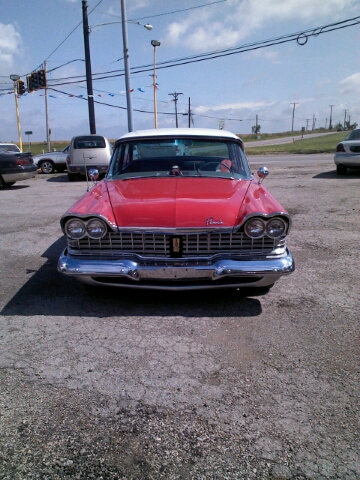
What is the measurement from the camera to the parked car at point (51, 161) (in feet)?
58.7

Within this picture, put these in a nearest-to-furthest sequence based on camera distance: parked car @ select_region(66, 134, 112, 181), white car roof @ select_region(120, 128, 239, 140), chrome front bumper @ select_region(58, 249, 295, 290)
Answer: chrome front bumper @ select_region(58, 249, 295, 290) < white car roof @ select_region(120, 128, 239, 140) < parked car @ select_region(66, 134, 112, 181)

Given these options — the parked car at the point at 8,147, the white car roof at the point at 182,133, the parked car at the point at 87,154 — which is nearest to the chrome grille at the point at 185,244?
the white car roof at the point at 182,133

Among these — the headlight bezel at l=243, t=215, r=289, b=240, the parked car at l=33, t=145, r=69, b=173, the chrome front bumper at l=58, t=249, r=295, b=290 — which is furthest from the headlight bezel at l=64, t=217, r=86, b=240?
the parked car at l=33, t=145, r=69, b=173

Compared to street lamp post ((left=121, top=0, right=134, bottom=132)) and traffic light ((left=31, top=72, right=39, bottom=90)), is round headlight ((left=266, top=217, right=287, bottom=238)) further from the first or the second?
traffic light ((left=31, top=72, right=39, bottom=90))

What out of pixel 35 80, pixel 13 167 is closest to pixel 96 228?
pixel 13 167

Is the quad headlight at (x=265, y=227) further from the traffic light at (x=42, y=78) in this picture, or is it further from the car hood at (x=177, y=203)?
the traffic light at (x=42, y=78)

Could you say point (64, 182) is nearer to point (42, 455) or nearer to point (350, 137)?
point (350, 137)

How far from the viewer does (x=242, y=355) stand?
298cm

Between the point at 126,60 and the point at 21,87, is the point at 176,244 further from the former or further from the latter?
the point at 21,87

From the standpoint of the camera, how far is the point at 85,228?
3.62 metres

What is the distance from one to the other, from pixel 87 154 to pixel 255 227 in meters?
11.5

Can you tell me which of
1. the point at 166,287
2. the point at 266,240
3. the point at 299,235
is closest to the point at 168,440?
the point at 166,287

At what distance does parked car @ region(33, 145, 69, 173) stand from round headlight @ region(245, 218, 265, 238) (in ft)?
51.3

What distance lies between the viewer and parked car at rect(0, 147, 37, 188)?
40.7 feet
